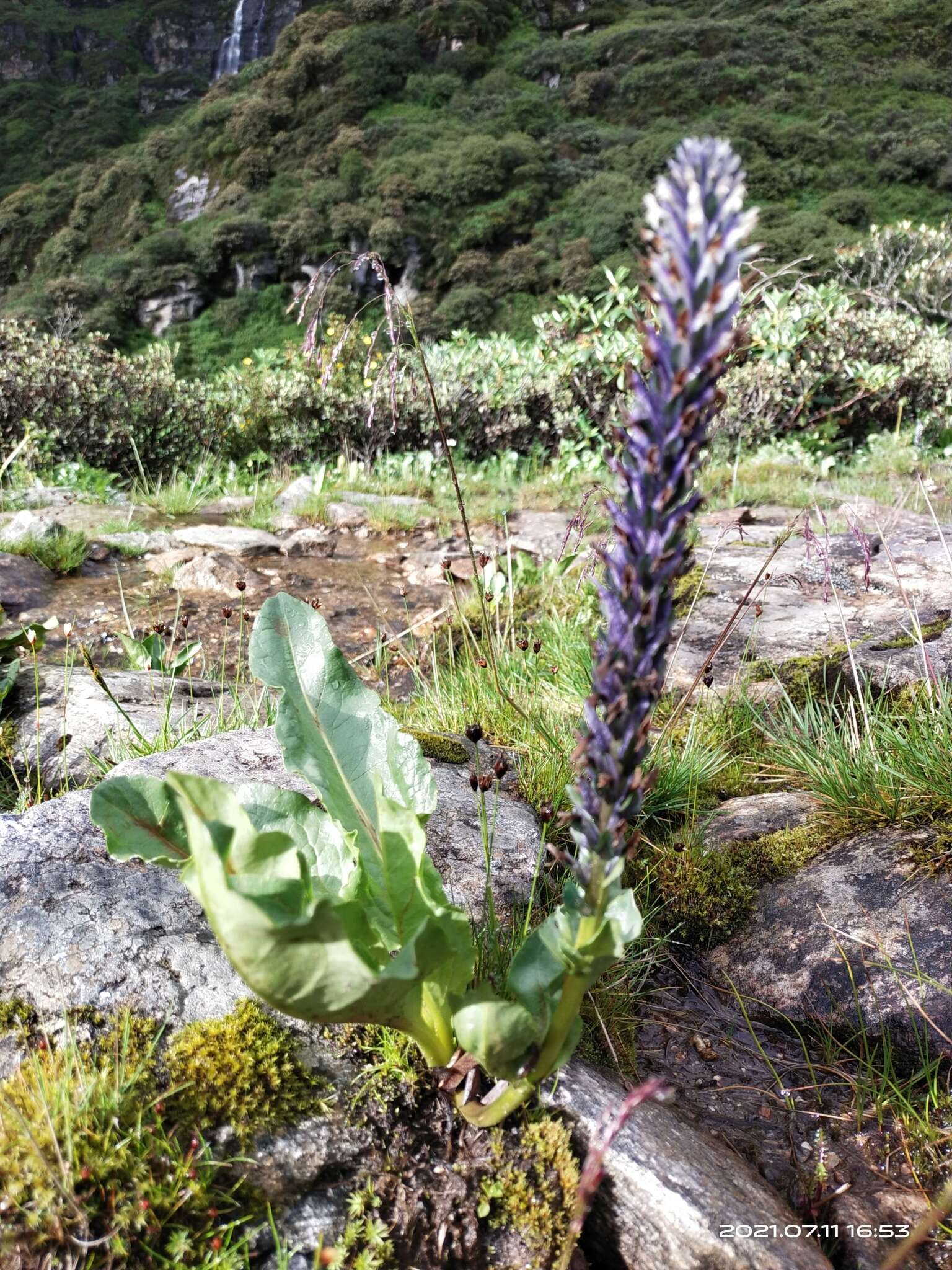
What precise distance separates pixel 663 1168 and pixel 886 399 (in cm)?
1138

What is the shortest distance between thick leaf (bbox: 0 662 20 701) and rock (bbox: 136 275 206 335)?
140ft

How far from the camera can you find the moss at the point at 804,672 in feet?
9.68

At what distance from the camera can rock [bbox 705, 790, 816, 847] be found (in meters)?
2.26

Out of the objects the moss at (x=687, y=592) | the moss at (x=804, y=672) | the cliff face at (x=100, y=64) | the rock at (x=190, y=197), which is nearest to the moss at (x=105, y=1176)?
the moss at (x=804, y=672)

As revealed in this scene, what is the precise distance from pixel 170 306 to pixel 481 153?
18830 millimetres

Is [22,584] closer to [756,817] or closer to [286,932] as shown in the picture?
[756,817]

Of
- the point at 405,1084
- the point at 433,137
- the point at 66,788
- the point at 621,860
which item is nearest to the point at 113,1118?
the point at 405,1084

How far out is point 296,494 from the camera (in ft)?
25.2

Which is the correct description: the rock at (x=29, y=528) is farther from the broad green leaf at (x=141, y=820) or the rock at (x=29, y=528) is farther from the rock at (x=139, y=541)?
the broad green leaf at (x=141, y=820)

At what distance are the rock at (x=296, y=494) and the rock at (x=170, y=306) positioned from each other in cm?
3755

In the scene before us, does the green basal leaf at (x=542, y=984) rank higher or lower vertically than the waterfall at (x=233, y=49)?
lower

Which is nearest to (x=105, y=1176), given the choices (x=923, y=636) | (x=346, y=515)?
(x=923, y=636)

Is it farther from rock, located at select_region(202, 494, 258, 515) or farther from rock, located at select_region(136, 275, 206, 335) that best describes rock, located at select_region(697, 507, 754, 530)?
rock, located at select_region(136, 275, 206, 335)

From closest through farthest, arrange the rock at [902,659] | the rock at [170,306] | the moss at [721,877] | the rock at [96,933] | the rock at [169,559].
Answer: the rock at [96,933]
the moss at [721,877]
the rock at [902,659]
the rock at [169,559]
the rock at [170,306]
